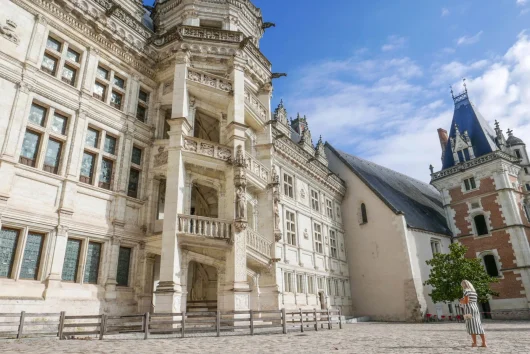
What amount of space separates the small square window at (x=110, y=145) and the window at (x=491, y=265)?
100 ft

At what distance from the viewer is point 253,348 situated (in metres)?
8.16

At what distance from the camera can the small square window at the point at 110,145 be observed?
1484 cm

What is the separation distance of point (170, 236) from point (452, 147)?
32.2 metres

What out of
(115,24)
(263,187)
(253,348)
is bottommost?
(253,348)

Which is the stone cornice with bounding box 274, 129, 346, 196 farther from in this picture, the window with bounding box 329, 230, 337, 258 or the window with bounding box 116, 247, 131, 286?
the window with bounding box 116, 247, 131, 286

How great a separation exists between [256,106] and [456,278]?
705 inches

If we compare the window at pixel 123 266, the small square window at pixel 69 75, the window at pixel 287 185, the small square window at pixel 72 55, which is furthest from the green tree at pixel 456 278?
the small square window at pixel 72 55

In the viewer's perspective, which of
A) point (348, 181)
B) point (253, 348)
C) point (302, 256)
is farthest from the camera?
point (348, 181)

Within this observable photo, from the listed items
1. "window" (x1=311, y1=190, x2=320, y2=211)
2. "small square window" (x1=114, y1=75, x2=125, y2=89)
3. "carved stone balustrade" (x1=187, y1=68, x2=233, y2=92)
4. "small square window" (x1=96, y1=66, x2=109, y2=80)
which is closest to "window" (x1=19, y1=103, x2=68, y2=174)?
"small square window" (x1=96, y1=66, x2=109, y2=80)

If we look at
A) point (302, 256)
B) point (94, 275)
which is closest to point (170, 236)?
point (94, 275)

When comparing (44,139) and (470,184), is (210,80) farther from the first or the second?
(470,184)

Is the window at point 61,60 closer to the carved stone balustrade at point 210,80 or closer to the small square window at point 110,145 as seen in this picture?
the small square window at point 110,145

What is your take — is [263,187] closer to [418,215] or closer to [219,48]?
[219,48]

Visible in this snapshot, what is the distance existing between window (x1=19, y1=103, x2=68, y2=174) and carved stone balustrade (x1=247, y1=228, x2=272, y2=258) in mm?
8011
